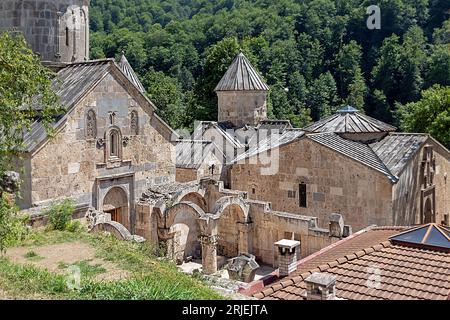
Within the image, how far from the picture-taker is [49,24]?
50.9ft

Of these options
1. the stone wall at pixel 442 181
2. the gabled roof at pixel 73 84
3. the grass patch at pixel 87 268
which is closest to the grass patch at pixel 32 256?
the grass patch at pixel 87 268

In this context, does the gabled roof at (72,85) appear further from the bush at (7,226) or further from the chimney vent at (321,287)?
the chimney vent at (321,287)

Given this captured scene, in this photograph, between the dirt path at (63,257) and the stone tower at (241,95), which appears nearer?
the dirt path at (63,257)

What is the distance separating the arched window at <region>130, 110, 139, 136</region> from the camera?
15.0 metres

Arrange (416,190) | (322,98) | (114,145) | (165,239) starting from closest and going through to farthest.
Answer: (114,145), (165,239), (416,190), (322,98)

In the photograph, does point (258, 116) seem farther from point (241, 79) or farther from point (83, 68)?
point (83, 68)

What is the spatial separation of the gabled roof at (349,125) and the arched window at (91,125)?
27.6ft

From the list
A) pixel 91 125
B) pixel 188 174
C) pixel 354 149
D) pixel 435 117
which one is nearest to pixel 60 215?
pixel 91 125

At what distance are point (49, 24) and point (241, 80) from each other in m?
12.1

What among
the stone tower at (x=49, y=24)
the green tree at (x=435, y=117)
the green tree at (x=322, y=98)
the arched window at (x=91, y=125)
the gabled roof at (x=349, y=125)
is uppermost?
the green tree at (x=322, y=98)

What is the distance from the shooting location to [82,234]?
36.2ft

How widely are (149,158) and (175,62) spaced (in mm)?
48812

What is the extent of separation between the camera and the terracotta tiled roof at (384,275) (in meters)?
7.39

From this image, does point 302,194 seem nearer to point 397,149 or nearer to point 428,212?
point 397,149
